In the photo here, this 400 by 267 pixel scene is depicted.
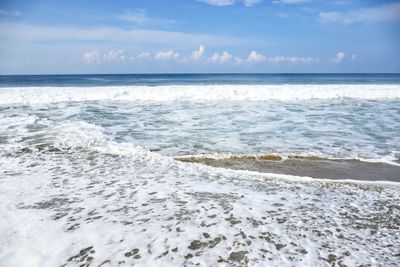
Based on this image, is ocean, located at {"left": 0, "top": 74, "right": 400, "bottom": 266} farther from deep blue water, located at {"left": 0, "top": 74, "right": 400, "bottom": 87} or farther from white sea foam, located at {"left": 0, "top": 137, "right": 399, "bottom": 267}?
deep blue water, located at {"left": 0, "top": 74, "right": 400, "bottom": 87}

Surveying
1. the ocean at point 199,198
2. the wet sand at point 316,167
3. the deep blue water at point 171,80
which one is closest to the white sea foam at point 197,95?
the ocean at point 199,198

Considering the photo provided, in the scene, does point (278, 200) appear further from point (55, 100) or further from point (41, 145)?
point (55, 100)

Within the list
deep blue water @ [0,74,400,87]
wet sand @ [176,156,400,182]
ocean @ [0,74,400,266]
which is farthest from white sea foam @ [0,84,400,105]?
deep blue water @ [0,74,400,87]

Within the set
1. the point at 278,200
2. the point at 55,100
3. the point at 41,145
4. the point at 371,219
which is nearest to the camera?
the point at 371,219

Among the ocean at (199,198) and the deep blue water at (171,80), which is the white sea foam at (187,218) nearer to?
the ocean at (199,198)

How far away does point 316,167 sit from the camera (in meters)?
6.81

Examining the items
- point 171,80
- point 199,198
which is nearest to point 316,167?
point 199,198

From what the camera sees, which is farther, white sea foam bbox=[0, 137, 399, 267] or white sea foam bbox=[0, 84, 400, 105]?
white sea foam bbox=[0, 84, 400, 105]

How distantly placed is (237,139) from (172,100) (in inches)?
A: 583

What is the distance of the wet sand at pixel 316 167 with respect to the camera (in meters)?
6.32

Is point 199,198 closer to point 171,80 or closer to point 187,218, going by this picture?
point 187,218

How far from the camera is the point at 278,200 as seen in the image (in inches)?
186

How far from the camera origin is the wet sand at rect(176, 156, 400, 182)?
632 centimetres

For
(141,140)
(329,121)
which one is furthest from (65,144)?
(329,121)
